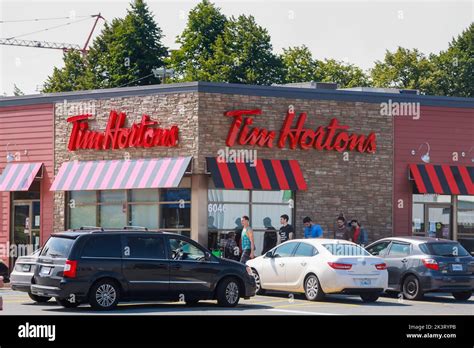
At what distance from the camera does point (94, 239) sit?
71.0 ft

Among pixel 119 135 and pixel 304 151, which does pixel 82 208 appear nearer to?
pixel 119 135

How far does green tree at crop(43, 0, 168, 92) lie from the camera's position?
67.2 metres

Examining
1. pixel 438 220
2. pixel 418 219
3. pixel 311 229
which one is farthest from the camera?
pixel 438 220

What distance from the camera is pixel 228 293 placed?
22891mm

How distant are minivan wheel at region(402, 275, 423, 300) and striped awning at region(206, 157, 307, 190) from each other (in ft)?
21.8

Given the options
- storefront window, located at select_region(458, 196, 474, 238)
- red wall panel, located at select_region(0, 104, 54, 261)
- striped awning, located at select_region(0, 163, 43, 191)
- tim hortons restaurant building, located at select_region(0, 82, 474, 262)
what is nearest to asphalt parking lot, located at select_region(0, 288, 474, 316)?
tim hortons restaurant building, located at select_region(0, 82, 474, 262)

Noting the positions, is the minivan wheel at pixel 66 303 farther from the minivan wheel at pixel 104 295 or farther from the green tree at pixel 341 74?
the green tree at pixel 341 74

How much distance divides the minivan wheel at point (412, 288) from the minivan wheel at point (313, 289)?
8.86 ft

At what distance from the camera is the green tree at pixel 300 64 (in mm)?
74625

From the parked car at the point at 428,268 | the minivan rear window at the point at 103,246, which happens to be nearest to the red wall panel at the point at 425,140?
the parked car at the point at 428,268

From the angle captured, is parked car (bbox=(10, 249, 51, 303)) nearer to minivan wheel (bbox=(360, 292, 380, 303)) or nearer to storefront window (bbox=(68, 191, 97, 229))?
minivan wheel (bbox=(360, 292, 380, 303))

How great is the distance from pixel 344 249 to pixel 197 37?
148 feet


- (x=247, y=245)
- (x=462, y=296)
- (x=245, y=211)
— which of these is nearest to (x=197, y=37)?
(x=245, y=211)
